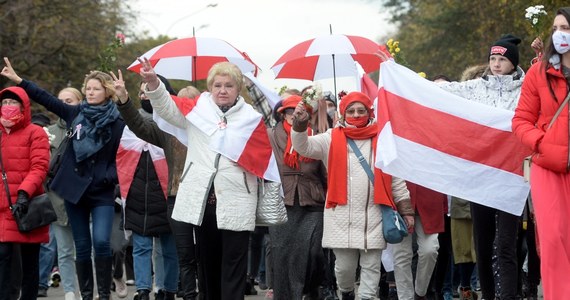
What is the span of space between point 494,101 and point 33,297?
440 cm

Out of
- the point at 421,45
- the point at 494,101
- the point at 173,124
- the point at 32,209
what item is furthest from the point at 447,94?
the point at 421,45

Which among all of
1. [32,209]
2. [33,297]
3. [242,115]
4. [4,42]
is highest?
[4,42]

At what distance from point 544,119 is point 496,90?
6.53 feet

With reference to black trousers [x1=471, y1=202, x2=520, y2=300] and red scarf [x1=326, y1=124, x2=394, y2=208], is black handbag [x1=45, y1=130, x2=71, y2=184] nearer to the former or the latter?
red scarf [x1=326, y1=124, x2=394, y2=208]

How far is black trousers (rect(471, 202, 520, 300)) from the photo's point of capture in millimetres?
10164

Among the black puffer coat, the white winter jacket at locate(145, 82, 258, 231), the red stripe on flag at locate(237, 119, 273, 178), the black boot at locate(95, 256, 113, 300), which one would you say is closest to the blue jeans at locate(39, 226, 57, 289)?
the black puffer coat

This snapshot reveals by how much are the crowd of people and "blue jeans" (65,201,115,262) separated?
1 cm

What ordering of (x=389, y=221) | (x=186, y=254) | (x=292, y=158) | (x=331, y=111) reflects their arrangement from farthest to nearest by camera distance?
(x=331, y=111) → (x=292, y=158) → (x=186, y=254) → (x=389, y=221)

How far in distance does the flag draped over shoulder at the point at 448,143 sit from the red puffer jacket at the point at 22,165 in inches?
120

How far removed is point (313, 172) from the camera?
11.1 meters

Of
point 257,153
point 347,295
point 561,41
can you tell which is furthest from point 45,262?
point 561,41

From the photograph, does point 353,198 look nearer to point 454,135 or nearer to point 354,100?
point 354,100

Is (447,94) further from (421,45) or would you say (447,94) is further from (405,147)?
(421,45)

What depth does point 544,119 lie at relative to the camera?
8438 millimetres
